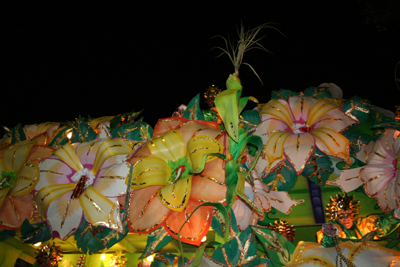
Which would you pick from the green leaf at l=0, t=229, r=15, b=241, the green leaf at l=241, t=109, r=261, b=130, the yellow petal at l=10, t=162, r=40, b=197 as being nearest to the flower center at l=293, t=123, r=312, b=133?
the green leaf at l=241, t=109, r=261, b=130

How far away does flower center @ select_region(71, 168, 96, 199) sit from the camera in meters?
0.74

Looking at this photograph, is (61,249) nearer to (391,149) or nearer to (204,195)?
(204,195)

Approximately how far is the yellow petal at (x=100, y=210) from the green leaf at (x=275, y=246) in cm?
32

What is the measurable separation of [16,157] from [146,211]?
1.52 ft

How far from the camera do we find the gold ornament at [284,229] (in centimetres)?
71

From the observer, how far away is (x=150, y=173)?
68cm

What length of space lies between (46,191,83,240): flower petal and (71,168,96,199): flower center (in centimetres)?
2

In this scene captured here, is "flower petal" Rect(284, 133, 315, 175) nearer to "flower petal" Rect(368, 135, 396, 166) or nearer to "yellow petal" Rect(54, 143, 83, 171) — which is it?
"flower petal" Rect(368, 135, 396, 166)

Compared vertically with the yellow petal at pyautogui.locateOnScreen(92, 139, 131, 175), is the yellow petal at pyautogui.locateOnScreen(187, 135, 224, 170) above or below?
above

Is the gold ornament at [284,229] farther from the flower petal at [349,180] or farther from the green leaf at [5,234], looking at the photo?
the green leaf at [5,234]

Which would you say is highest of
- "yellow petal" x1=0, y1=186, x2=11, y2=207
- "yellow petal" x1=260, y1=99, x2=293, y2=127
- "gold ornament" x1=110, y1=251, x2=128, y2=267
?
"yellow petal" x1=260, y1=99, x2=293, y2=127

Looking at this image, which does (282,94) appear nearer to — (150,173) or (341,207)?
(341,207)

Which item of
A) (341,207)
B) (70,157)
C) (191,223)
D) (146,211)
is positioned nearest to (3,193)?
(70,157)

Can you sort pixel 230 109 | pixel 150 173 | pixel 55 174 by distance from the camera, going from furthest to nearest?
1. pixel 55 174
2. pixel 150 173
3. pixel 230 109
